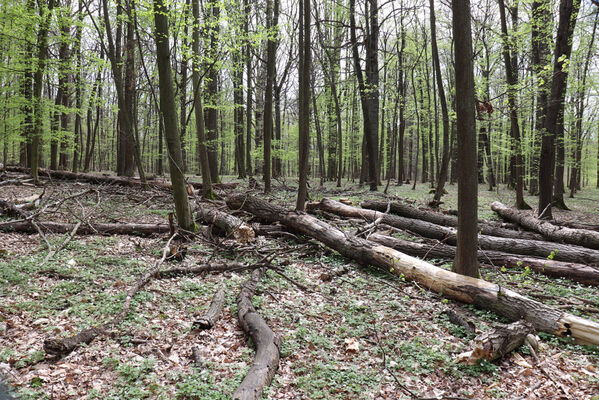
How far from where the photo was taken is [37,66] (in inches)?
418

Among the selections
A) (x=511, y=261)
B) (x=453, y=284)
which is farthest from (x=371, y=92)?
(x=453, y=284)

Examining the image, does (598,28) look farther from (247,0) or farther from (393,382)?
(393,382)

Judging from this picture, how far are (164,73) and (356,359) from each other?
6268mm

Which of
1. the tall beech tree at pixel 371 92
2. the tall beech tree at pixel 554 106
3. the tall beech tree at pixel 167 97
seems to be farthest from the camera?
the tall beech tree at pixel 371 92

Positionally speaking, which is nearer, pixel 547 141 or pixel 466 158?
pixel 466 158

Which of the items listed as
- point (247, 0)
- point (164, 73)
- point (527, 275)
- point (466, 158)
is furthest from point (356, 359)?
point (247, 0)

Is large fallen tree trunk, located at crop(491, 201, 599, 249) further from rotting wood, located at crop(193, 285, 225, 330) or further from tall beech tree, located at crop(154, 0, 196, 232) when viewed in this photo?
tall beech tree, located at crop(154, 0, 196, 232)

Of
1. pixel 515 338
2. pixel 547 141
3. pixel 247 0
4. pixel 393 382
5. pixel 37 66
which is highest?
pixel 247 0

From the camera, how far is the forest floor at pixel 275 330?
10.1 feet

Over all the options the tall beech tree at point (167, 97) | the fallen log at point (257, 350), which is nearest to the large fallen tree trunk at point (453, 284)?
the fallen log at point (257, 350)

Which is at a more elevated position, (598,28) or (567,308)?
(598,28)

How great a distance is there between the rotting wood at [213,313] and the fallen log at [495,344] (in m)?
2.93

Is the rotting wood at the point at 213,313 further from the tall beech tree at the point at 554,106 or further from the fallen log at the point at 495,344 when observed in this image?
the tall beech tree at the point at 554,106

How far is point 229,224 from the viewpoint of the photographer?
25.7 ft
